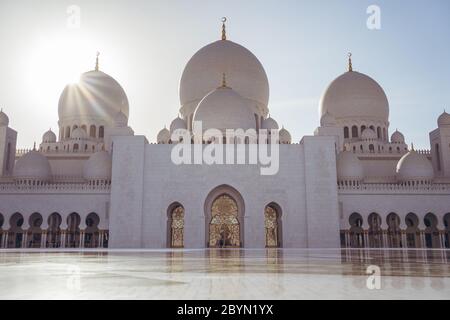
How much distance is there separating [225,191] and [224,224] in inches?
50.3

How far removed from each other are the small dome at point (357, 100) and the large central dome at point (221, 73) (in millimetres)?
4160

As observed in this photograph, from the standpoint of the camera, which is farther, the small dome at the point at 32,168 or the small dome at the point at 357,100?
the small dome at the point at 357,100

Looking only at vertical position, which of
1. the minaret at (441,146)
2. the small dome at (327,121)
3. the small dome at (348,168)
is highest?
the small dome at (327,121)

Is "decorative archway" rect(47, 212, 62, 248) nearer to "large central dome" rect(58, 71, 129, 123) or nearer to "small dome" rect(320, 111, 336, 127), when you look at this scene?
"large central dome" rect(58, 71, 129, 123)

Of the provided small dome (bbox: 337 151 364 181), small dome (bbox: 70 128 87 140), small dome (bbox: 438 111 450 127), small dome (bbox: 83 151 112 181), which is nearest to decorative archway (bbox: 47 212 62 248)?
small dome (bbox: 83 151 112 181)

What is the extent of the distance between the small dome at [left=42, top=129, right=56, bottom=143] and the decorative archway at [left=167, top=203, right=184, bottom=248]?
9.68 metres

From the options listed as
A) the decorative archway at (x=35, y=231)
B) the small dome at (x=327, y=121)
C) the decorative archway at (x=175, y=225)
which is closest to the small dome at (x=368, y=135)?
the small dome at (x=327, y=121)

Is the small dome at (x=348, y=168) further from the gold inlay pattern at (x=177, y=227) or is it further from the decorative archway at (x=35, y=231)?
the decorative archway at (x=35, y=231)

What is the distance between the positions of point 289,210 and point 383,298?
47.3ft

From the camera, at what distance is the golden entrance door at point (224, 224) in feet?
54.0

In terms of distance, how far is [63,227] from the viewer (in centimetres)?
1708

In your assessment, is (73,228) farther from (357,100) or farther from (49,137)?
(357,100)

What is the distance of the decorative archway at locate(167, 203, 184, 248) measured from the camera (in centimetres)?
1647

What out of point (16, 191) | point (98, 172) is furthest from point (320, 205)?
point (16, 191)
